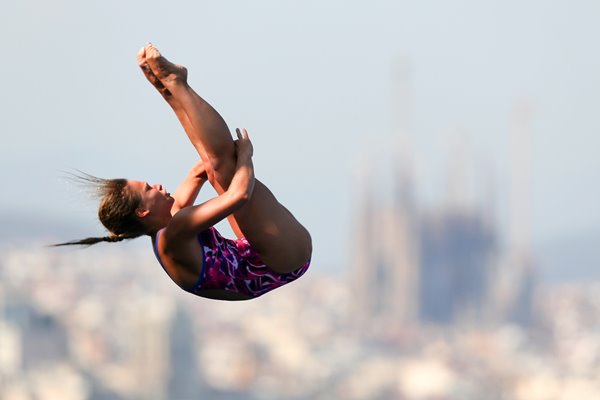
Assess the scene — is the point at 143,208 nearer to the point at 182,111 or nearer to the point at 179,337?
the point at 182,111

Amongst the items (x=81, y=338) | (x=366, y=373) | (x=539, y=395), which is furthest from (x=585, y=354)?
→ (x=81, y=338)

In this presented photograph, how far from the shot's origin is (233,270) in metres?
4.41

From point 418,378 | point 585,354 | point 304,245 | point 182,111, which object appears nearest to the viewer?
point 182,111

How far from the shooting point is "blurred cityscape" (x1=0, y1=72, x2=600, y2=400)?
71.8 meters

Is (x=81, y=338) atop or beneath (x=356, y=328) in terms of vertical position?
atop

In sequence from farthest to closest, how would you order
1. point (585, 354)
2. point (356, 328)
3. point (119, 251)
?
point (119, 251)
point (356, 328)
point (585, 354)

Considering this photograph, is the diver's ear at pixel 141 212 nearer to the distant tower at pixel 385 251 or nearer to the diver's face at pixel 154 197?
the diver's face at pixel 154 197

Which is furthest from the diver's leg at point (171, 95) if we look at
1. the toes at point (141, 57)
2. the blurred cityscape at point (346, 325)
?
the blurred cityscape at point (346, 325)

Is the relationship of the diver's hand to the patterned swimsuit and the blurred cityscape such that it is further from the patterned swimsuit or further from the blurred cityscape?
the blurred cityscape

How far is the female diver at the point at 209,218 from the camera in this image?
4.10 m

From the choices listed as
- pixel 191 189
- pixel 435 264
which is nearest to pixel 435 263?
pixel 435 264

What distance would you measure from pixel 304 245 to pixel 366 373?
77.9m

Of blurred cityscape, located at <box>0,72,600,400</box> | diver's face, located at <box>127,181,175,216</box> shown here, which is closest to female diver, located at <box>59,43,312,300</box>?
diver's face, located at <box>127,181,175,216</box>

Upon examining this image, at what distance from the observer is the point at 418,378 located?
3039 inches
